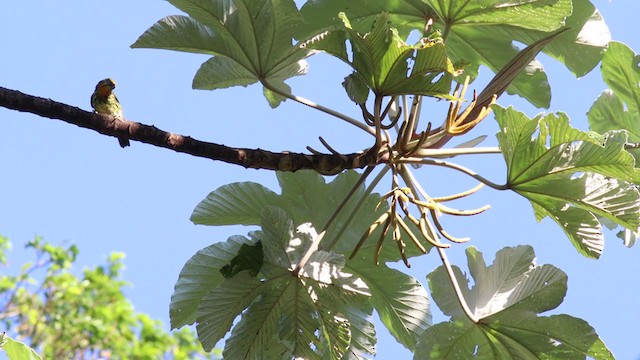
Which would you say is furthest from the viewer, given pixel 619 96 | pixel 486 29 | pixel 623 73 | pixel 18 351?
pixel 619 96

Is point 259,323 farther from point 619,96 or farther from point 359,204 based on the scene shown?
point 619,96

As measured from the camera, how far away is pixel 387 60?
5.69 ft

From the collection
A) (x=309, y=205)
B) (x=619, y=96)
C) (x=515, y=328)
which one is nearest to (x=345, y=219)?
(x=309, y=205)

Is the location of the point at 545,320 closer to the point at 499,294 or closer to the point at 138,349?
the point at 499,294

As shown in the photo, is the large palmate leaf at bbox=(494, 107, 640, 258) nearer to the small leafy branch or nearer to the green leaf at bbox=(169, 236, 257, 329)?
the small leafy branch

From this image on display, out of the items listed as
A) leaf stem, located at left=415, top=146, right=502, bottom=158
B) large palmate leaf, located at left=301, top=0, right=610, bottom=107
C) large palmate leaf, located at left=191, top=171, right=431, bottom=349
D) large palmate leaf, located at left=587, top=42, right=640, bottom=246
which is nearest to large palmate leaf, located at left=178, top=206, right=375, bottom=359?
large palmate leaf, located at left=191, top=171, right=431, bottom=349

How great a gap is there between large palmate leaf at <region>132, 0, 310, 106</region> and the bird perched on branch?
12.6 inches

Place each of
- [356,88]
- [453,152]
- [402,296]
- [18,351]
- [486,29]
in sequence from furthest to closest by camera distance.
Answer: [486,29] < [402,296] < [453,152] < [356,88] < [18,351]

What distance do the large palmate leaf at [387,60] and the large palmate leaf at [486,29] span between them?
269mm

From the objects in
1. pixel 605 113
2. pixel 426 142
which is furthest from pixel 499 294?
pixel 605 113

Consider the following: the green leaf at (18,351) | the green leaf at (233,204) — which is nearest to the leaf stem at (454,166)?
the green leaf at (233,204)

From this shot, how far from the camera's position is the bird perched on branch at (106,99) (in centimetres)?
222

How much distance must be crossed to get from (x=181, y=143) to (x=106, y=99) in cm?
64

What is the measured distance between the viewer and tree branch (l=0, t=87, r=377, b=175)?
1580 millimetres
